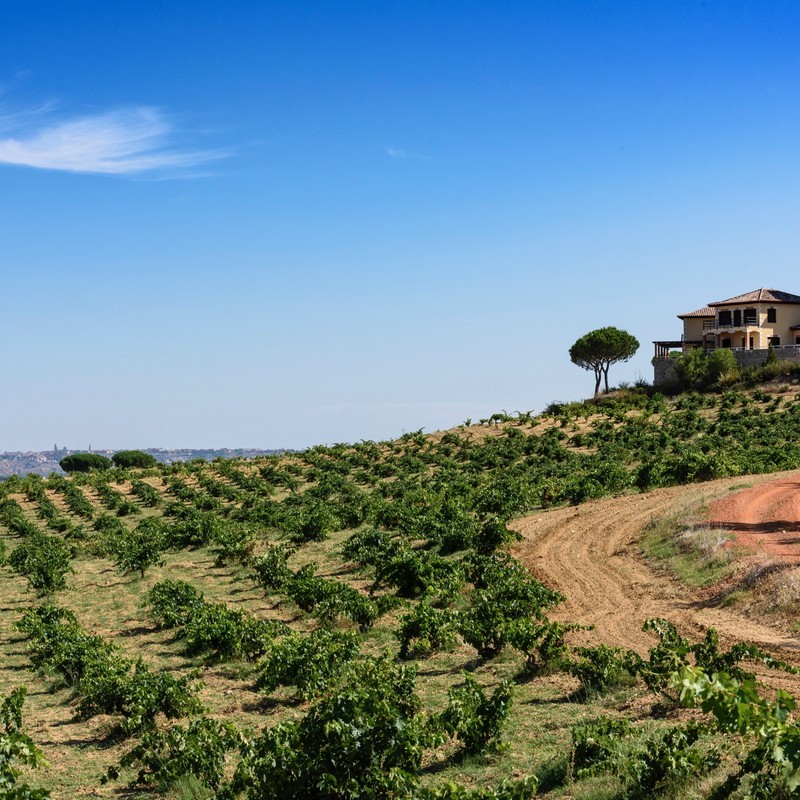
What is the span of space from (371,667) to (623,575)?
32.9 feet

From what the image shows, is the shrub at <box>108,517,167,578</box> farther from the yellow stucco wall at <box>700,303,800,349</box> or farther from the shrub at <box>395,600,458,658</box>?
the yellow stucco wall at <box>700,303,800,349</box>

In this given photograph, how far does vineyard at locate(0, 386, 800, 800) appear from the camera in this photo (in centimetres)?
948

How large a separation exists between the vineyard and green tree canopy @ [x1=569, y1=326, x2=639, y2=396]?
36.0m

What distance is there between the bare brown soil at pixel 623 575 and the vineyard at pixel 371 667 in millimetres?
330

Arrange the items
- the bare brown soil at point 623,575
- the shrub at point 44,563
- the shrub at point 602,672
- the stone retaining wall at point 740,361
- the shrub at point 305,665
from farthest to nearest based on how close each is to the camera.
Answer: the stone retaining wall at point 740,361 < the shrub at point 44,563 < the bare brown soil at point 623,575 < the shrub at point 305,665 < the shrub at point 602,672

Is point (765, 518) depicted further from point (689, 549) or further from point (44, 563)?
point (44, 563)

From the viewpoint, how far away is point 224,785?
10.6 metres

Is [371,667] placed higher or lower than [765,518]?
lower

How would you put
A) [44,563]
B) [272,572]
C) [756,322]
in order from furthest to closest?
[756,322] → [44,563] → [272,572]

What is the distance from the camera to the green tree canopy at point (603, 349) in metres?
75.1

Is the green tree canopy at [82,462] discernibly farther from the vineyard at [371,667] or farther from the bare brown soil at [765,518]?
the bare brown soil at [765,518]

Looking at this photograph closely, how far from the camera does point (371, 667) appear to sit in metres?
12.8

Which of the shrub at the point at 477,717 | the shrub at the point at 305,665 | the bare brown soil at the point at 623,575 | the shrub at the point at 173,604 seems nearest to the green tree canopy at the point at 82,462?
the bare brown soil at the point at 623,575

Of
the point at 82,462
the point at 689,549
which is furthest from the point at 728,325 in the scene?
the point at 82,462
